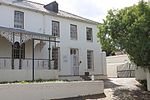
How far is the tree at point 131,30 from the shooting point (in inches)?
712

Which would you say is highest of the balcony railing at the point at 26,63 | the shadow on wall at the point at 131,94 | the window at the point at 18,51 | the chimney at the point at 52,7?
Answer: the chimney at the point at 52,7

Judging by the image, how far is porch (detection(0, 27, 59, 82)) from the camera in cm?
1956

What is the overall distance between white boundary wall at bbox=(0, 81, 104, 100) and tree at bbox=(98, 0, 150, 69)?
322 centimetres

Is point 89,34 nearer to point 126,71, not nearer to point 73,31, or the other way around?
point 73,31

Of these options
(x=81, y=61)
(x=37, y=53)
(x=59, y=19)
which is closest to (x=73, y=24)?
(x=59, y=19)

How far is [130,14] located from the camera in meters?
19.2

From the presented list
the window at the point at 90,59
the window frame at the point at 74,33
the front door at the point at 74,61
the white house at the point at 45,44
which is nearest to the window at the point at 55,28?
the white house at the point at 45,44

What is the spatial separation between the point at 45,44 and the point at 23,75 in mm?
5121

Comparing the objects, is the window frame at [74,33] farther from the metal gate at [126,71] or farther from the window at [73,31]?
the metal gate at [126,71]

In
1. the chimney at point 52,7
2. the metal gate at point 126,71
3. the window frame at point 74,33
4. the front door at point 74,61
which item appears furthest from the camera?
the metal gate at point 126,71

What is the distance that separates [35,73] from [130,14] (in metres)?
8.17

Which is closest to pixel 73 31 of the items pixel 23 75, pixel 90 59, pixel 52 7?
pixel 52 7

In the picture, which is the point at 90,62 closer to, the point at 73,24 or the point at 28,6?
the point at 73,24

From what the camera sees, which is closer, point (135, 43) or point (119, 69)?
point (135, 43)
